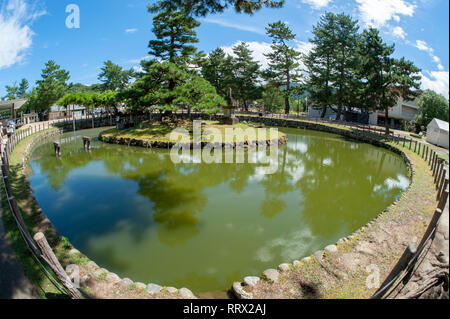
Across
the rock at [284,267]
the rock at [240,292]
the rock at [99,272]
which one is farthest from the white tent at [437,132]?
the rock at [99,272]

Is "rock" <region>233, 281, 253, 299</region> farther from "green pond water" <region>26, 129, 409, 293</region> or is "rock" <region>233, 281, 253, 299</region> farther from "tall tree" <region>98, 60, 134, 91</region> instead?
"tall tree" <region>98, 60, 134, 91</region>

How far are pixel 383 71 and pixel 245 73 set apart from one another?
789 inches

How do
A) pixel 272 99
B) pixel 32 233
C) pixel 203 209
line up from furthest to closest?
1. pixel 272 99
2. pixel 203 209
3. pixel 32 233

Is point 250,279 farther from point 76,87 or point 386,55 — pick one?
point 76,87

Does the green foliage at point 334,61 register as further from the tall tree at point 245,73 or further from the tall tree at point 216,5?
the tall tree at point 216,5

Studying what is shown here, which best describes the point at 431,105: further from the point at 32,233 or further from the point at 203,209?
the point at 32,233

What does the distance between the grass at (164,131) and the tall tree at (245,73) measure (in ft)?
55.9

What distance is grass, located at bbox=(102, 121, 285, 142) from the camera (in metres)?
18.5

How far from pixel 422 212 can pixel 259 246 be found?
192 inches

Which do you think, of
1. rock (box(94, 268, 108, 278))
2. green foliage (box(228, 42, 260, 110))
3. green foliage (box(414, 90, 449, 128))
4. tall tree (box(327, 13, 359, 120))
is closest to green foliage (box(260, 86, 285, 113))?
green foliage (box(228, 42, 260, 110))

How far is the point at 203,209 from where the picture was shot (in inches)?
325

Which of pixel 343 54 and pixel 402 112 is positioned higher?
pixel 343 54

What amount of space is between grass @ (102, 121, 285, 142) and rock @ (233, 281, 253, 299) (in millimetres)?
13506

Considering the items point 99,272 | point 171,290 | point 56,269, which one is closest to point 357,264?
point 171,290
